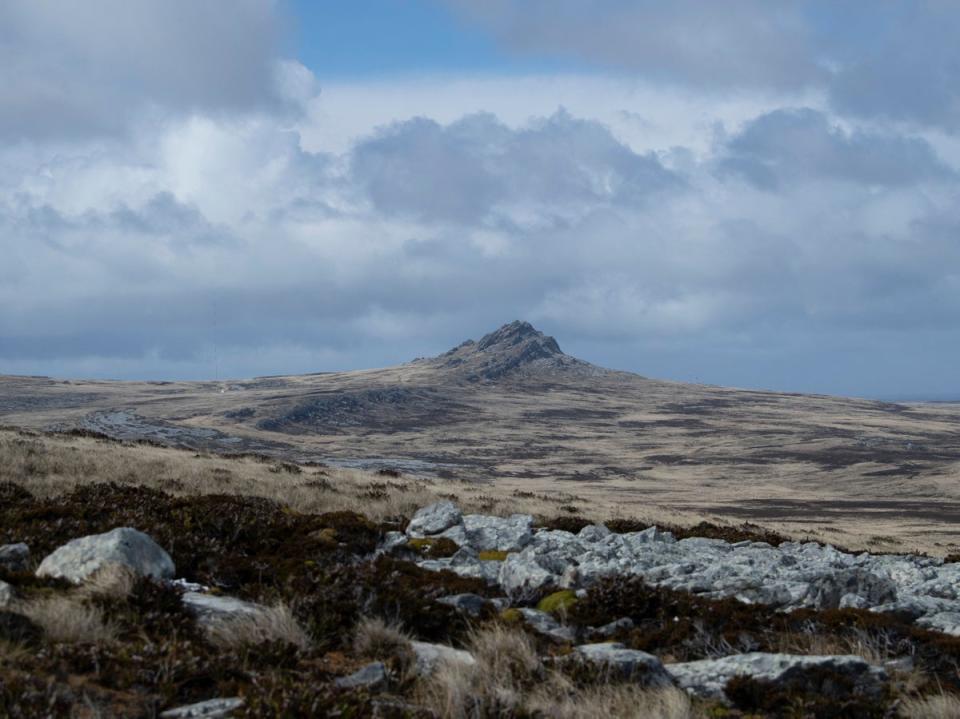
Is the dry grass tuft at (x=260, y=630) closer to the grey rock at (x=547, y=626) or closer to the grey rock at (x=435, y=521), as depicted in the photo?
the grey rock at (x=547, y=626)

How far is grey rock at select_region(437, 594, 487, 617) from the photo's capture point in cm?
959

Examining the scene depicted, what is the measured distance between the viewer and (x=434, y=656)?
7793 millimetres

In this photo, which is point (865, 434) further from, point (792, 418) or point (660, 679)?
point (660, 679)

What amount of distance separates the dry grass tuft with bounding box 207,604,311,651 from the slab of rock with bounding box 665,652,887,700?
3492mm

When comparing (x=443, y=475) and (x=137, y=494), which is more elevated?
(x=137, y=494)

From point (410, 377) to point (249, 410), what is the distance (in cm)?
6990

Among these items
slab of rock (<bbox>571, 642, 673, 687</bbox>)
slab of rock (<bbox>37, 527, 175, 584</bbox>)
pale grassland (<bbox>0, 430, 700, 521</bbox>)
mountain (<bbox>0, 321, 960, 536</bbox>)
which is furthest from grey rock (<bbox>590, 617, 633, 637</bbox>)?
mountain (<bbox>0, 321, 960, 536</bbox>)

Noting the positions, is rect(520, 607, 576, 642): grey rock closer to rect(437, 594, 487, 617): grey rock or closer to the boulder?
rect(437, 594, 487, 617): grey rock

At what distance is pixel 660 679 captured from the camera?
7406 mm

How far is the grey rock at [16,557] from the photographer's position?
964 cm

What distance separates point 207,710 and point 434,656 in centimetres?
239

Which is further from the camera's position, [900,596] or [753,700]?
[900,596]

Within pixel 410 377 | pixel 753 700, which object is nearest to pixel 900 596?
pixel 753 700

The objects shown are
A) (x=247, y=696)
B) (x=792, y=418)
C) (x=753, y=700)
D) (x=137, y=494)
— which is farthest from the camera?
(x=792, y=418)
